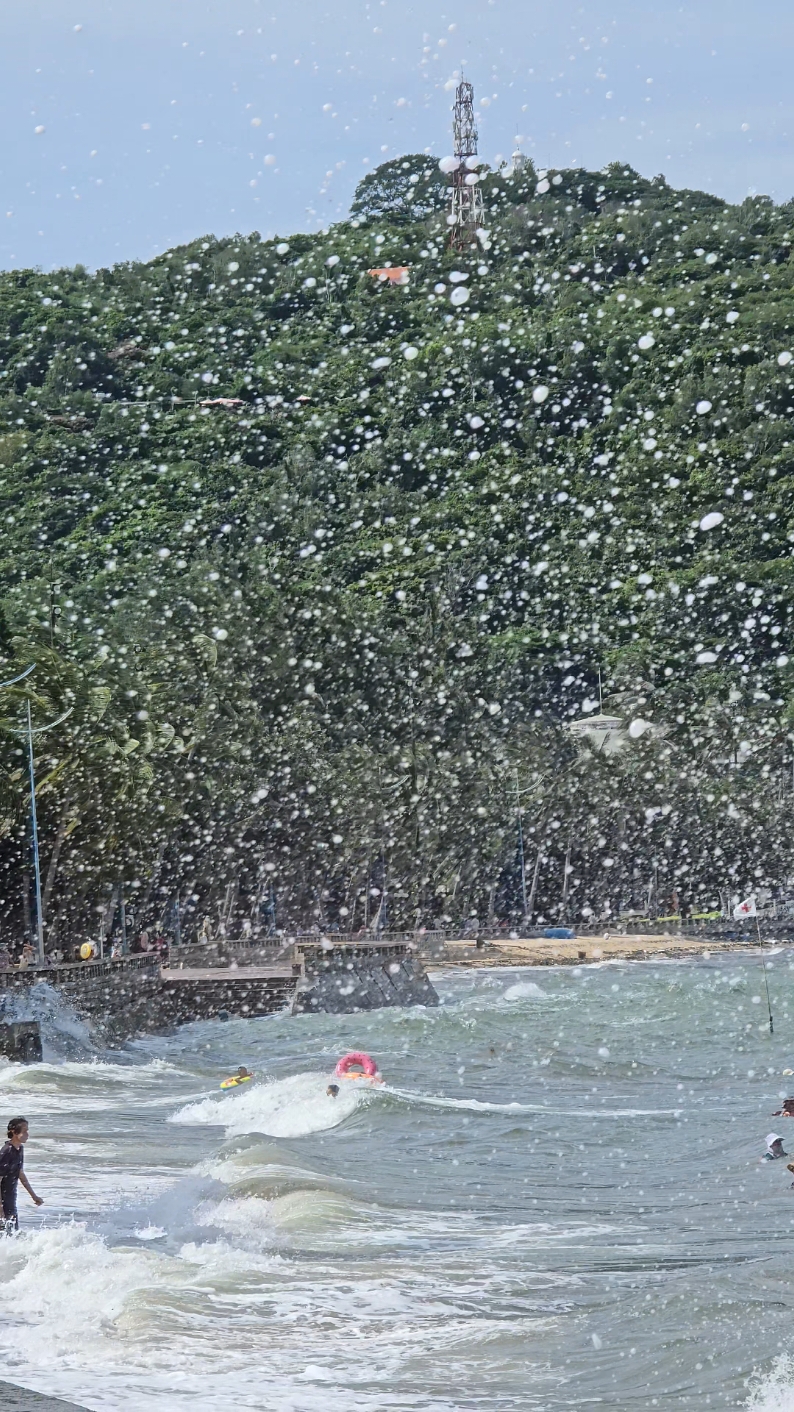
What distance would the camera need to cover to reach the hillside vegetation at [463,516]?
93.3 meters

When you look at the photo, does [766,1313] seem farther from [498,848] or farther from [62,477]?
[62,477]

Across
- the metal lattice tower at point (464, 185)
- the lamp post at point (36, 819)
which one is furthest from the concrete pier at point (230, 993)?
the metal lattice tower at point (464, 185)

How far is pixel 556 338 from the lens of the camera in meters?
136

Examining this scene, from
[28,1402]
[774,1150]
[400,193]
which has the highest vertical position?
[400,193]

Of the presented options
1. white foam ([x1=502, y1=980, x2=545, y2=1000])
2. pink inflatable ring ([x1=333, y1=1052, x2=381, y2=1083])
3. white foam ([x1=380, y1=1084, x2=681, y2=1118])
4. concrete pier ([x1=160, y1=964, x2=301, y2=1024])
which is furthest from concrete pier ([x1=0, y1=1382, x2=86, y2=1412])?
white foam ([x1=502, y1=980, x2=545, y2=1000])

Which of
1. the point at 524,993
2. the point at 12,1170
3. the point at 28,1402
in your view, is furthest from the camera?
the point at 524,993

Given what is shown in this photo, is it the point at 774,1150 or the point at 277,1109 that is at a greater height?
the point at 277,1109

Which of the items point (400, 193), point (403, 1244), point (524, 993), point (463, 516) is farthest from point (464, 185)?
point (403, 1244)

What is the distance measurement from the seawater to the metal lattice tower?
4945 inches

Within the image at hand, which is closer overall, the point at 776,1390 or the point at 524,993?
the point at 776,1390

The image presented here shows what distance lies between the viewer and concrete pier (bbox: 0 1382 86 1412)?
1040 cm

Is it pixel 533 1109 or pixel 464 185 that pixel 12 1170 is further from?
pixel 464 185

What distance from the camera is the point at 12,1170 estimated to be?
1530 centimetres

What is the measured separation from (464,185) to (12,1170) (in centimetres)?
15783
